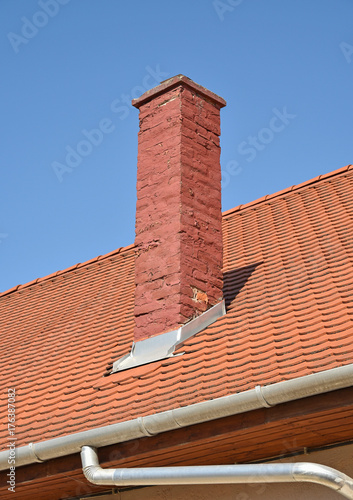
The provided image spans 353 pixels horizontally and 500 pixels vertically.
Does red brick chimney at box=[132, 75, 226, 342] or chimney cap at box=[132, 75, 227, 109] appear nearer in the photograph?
red brick chimney at box=[132, 75, 226, 342]

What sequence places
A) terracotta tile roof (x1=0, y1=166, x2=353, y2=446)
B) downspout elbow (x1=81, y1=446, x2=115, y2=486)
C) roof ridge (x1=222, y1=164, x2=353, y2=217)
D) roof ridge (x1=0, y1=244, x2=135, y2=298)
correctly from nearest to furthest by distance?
downspout elbow (x1=81, y1=446, x2=115, y2=486) < terracotta tile roof (x1=0, y1=166, x2=353, y2=446) < roof ridge (x1=222, y1=164, x2=353, y2=217) < roof ridge (x1=0, y1=244, x2=135, y2=298)

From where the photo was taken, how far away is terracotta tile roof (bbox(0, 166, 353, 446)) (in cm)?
510

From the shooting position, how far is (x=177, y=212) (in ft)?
21.7

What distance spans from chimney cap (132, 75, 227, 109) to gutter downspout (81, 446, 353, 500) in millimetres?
3599

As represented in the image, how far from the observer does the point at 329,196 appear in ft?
26.8

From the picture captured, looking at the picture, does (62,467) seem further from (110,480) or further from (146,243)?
(146,243)

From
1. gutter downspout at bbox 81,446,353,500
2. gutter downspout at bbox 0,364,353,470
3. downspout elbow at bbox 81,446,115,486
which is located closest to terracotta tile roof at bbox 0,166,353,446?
gutter downspout at bbox 0,364,353,470

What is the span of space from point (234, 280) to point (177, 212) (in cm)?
88

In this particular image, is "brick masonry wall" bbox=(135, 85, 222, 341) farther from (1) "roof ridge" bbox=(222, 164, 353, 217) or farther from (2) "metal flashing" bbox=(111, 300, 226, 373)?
(1) "roof ridge" bbox=(222, 164, 353, 217)

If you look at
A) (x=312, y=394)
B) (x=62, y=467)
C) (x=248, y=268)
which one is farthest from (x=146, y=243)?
(x=312, y=394)

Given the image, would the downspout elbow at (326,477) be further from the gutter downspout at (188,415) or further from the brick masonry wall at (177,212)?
the brick masonry wall at (177,212)

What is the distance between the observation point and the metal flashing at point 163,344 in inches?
236

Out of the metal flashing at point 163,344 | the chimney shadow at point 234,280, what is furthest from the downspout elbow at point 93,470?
the chimney shadow at point 234,280

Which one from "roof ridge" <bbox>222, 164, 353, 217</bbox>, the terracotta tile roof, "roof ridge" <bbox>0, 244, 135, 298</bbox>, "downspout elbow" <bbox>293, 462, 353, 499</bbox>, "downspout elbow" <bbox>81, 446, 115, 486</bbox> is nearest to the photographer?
"downspout elbow" <bbox>293, 462, 353, 499</bbox>
